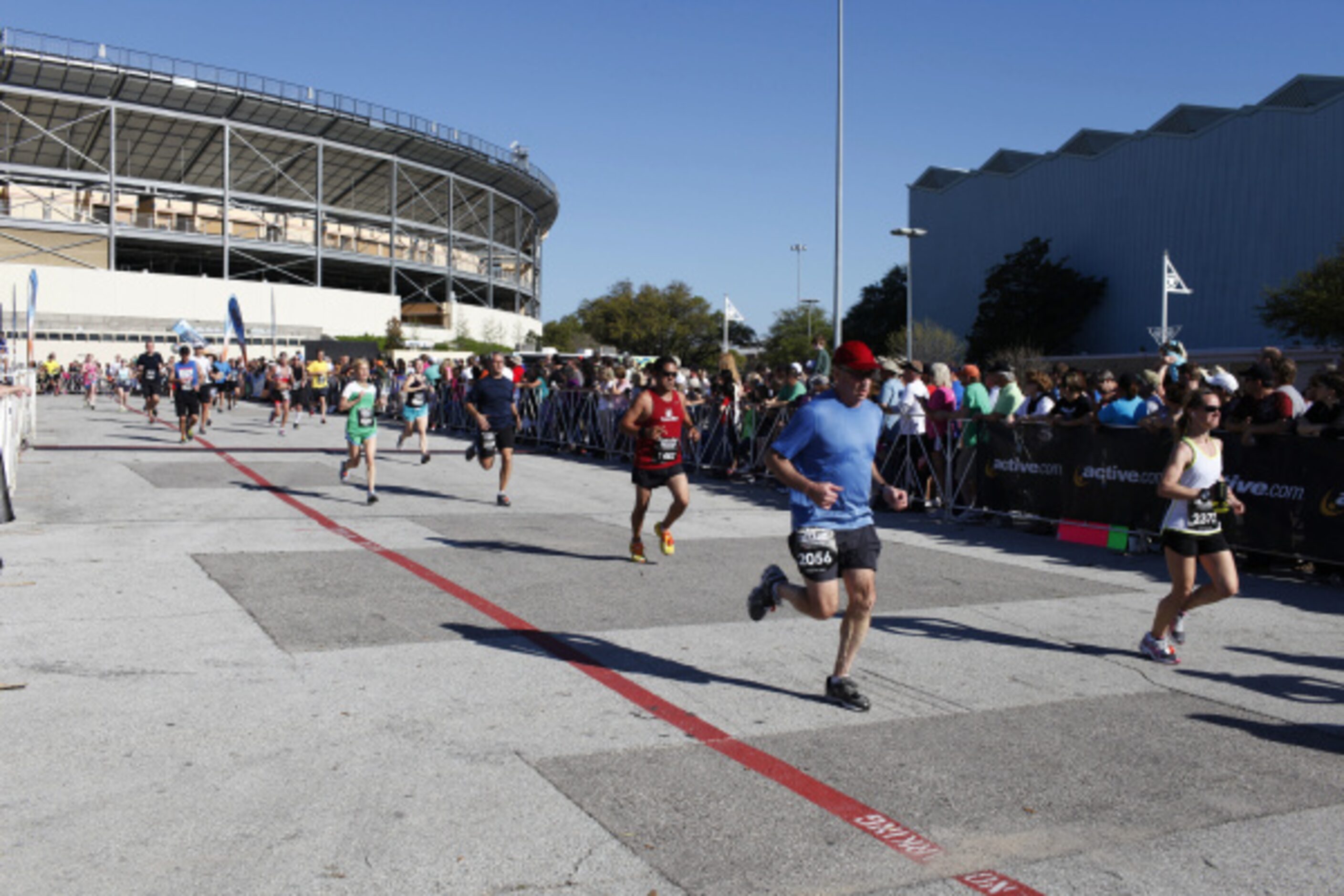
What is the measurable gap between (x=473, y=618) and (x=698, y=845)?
3845 mm

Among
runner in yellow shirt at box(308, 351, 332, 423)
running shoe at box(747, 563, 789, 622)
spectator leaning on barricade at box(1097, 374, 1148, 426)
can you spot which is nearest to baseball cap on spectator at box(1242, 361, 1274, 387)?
spectator leaning on barricade at box(1097, 374, 1148, 426)

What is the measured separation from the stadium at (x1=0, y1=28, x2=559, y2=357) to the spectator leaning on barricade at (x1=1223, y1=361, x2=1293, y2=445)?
57.4m

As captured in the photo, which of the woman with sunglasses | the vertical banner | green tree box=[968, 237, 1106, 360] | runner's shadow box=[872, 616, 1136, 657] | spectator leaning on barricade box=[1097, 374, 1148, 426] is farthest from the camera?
green tree box=[968, 237, 1106, 360]

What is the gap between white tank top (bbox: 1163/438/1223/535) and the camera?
6570 millimetres

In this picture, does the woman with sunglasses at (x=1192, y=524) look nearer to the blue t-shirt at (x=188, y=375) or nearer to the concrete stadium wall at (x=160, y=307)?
the blue t-shirt at (x=188, y=375)

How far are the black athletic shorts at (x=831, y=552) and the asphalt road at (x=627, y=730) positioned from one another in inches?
26.5

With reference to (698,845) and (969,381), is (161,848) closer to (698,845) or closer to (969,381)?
(698,845)

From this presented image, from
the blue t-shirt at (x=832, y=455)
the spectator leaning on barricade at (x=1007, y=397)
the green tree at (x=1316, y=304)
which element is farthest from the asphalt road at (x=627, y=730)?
the green tree at (x=1316, y=304)

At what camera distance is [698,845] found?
150 inches

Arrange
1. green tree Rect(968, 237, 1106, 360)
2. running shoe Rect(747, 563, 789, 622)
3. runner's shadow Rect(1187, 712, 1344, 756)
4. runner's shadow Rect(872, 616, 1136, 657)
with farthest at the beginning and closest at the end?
green tree Rect(968, 237, 1106, 360), runner's shadow Rect(872, 616, 1136, 657), running shoe Rect(747, 563, 789, 622), runner's shadow Rect(1187, 712, 1344, 756)

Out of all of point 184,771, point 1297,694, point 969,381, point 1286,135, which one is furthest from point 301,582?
point 1286,135

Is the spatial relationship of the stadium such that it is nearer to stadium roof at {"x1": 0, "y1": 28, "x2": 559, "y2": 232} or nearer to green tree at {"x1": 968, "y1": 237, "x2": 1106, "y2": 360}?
stadium roof at {"x1": 0, "y1": 28, "x2": 559, "y2": 232}

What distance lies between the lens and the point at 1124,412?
38.6 ft

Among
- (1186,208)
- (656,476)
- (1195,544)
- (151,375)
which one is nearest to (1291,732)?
(1195,544)
